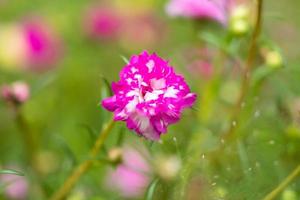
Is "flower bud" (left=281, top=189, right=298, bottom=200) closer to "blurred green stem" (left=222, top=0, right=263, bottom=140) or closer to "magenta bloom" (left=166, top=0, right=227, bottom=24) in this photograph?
"blurred green stem" (left=222, top=0, right=263, bottom=140)

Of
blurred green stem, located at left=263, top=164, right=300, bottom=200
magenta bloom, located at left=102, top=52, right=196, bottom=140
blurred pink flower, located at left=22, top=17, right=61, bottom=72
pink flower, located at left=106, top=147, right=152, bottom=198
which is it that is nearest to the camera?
magenta bloom, located at left=102, top=52, right=196, bottom=140

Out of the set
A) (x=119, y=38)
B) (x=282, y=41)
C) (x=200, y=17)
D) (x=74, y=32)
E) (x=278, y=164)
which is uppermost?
(x=74, y=32)

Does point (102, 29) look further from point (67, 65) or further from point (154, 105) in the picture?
point (154, 105)

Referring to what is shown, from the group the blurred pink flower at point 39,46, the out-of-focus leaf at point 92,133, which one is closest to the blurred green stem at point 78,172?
the out-of-focus leaf at point 92,133

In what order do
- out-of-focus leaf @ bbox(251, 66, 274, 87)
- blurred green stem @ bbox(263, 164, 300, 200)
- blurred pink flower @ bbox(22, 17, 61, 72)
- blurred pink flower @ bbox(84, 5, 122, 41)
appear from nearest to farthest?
1. blurred green stem @ bbox(263, 164, 300, 200)
2. out-of-focus leaf @ bbox(251, 66, 274, 87)
3. blurred pink flower @ bbox(22, 17, 61, 72)
4. blurred pink flower @ bbox(84, 5, 122, 41)

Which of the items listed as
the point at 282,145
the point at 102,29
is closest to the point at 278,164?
the point at 282,145

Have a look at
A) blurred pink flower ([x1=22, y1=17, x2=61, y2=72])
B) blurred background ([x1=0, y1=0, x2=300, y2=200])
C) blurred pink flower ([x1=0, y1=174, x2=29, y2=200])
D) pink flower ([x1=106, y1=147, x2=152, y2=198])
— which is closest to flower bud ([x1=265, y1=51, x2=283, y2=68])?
blurred background ([x1=0, y1=0, x2=300, y2=200])

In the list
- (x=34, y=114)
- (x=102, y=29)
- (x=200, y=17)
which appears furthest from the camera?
(x=102, y=29)

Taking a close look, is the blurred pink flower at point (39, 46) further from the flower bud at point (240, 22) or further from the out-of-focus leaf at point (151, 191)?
the out-of-focus leaf at point (151, 191)
